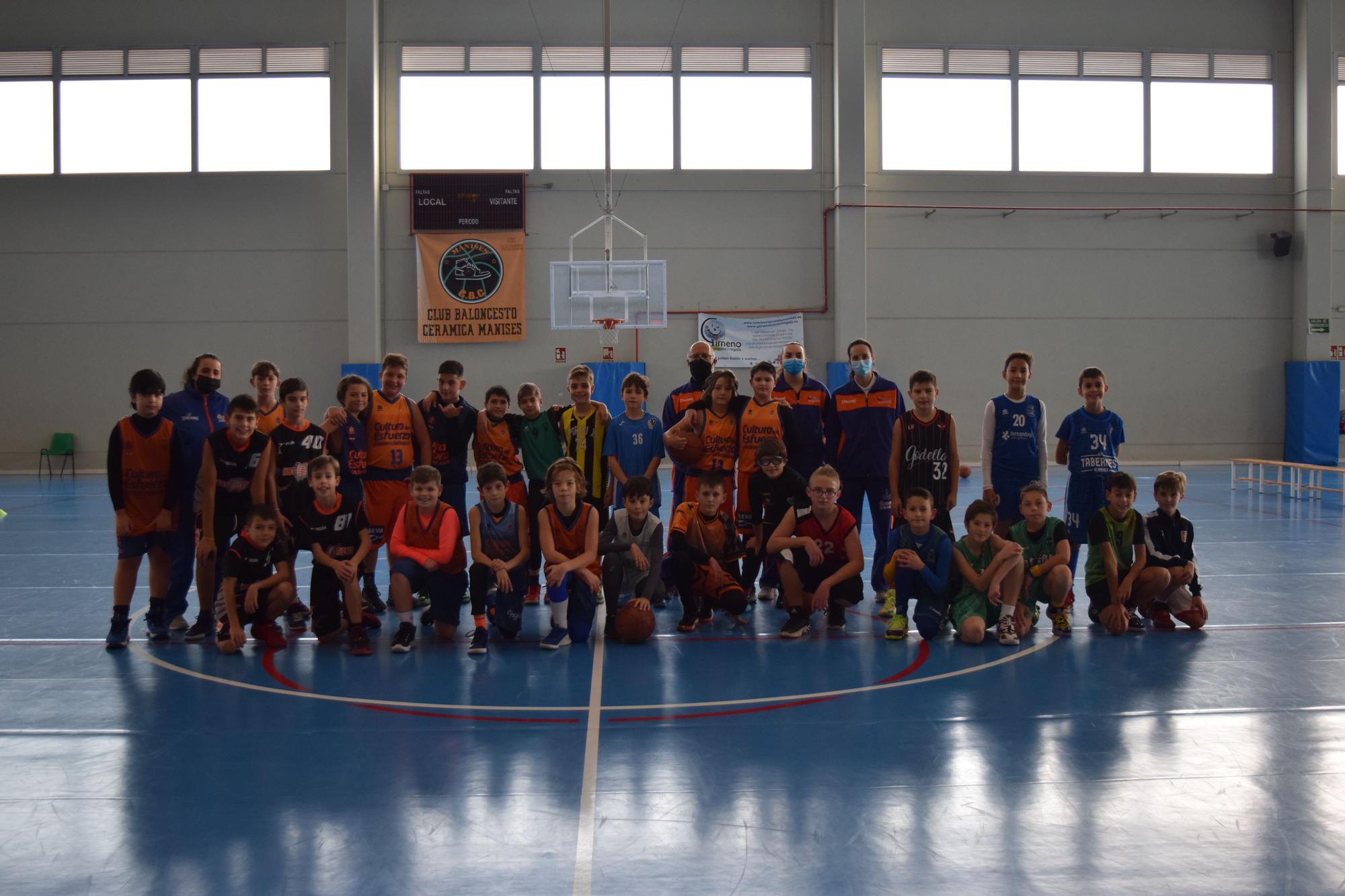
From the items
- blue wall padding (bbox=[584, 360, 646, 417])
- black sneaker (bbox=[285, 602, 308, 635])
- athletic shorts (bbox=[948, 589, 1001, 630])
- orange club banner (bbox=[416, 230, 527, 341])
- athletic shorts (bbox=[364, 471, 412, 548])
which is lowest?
black sneaker (bbox=[285, 602, 308, 635])

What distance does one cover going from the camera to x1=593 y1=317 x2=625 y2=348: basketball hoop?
15.6 meters

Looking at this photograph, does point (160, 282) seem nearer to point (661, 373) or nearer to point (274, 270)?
point (274, 270)

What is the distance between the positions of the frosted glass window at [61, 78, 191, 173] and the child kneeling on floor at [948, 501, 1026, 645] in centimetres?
1742

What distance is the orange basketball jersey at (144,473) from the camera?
5.81 metres

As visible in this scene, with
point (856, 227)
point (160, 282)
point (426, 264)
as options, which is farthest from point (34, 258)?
point (856, 227)

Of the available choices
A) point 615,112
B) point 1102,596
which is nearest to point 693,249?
point 615,112

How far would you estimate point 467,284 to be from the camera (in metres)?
18.2

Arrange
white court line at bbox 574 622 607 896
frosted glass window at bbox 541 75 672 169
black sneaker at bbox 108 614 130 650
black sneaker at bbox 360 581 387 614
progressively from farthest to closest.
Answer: frosted glass window at bbox 541 75 672 169, black sneaker at bbox 360 581 387 614, black sneaker at bbox 108 614 130 650, white court line at bbox 574 622 607 896

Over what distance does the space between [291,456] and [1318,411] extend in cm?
1927

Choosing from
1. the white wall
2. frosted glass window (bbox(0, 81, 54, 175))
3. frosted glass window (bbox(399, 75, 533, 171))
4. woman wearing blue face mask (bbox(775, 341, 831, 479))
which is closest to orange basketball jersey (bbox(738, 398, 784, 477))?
woman wearing blue face mask (bbox(775, 341, 831, 479))

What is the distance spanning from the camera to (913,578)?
5898mm

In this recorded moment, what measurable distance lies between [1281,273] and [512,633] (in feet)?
62.0

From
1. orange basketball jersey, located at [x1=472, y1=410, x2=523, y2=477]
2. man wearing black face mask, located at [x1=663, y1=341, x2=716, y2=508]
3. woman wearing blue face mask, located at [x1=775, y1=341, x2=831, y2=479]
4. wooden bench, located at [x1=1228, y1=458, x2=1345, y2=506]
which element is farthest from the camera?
wooden bench, located at [x1=1228, y1=458, x2=1345, y2=506]

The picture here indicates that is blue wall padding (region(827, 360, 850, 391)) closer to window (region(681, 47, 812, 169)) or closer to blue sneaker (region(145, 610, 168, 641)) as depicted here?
window (region(681, 47, 812, 169))
